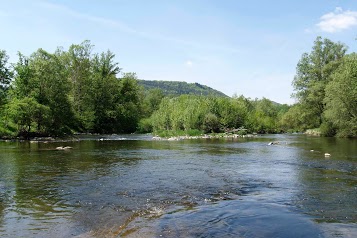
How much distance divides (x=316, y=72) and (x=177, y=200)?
217 ft

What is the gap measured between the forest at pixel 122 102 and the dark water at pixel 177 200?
1329 inches

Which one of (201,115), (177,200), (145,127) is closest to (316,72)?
(201,115)

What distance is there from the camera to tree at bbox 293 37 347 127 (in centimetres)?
6719

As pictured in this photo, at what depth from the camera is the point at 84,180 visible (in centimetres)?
1520

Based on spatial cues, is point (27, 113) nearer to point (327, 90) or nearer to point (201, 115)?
point (201, 115)

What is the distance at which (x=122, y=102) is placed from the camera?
8569cm

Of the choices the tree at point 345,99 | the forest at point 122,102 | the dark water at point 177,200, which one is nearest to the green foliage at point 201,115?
the forest at point 122,102

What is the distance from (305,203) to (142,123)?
245 ft

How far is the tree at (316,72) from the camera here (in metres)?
67.2

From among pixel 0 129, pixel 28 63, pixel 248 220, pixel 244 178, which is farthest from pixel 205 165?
pixel 28 63

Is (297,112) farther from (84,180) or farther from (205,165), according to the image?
(84,180)

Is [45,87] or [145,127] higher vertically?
[45,87]

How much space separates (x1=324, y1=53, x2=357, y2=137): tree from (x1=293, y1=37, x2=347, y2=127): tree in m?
12.7

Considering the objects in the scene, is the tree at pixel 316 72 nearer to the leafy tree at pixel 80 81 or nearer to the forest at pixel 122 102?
the forest at pixel 122 102
